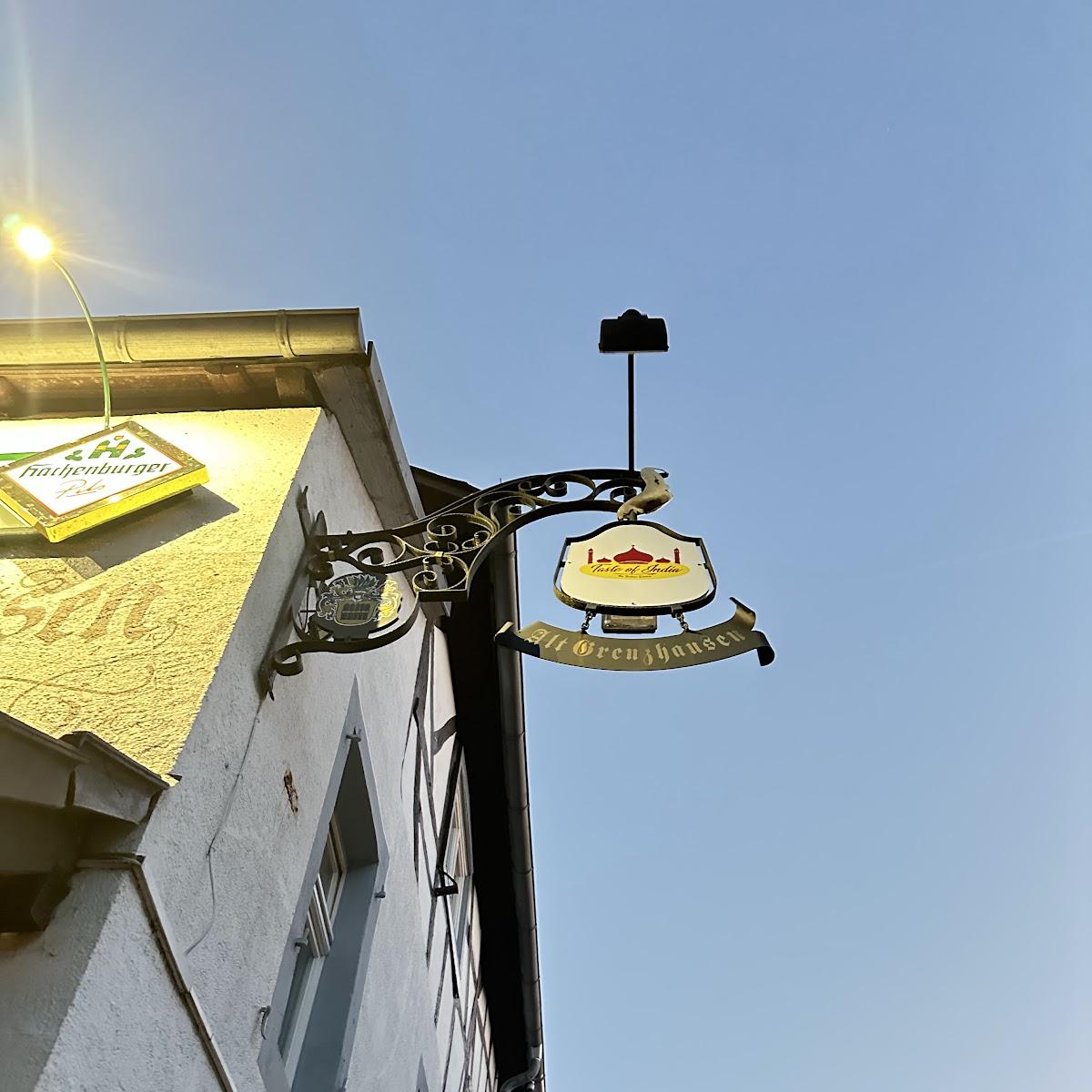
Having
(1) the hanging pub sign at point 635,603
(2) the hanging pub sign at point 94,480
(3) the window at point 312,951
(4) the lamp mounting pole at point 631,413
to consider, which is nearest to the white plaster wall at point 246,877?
(3) the window at point 312,951

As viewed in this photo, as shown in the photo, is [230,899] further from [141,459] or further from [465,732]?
[465,732]

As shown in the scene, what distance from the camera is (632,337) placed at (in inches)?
210

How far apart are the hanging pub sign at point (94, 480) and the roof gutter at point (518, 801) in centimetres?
314

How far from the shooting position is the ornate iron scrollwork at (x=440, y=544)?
13.7 feet

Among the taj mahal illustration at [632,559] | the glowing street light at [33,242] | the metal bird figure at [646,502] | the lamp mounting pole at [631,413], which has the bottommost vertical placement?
the taj mahal illustration at [632,559]

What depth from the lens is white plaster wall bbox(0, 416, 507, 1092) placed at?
2.87 metres

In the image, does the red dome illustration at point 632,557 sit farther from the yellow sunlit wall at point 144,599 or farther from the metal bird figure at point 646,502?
the yellow sunlit wall at point 144,599

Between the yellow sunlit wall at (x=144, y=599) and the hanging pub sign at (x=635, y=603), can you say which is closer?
the yellow sunlit wall at (x=144, y=599)

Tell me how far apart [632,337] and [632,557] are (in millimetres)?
1391

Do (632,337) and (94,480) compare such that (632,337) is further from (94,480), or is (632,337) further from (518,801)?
(518,801)

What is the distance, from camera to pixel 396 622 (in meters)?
4.22

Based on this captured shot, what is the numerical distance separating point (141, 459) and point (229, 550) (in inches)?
31.3

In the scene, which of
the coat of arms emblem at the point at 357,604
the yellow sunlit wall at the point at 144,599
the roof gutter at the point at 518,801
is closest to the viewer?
the yellow sunlit wall at the point at 144,599

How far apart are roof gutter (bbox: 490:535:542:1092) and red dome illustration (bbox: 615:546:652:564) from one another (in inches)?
114
